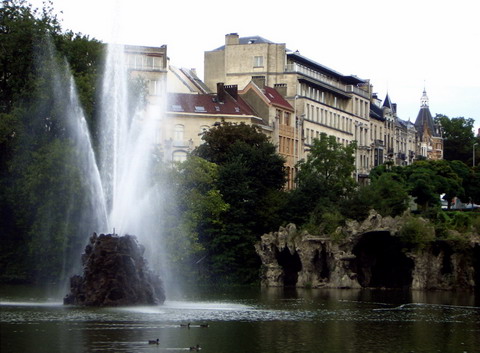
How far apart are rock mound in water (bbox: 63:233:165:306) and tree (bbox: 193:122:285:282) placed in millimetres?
31250

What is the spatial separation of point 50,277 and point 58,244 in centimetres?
501

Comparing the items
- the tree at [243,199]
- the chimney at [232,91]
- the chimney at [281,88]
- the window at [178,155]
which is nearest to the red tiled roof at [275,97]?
the chimney at [281,88]

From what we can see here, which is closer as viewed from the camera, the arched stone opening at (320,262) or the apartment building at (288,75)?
the arched stone opening at (320,262)

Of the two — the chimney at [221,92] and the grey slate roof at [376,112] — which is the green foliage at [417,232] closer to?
the chimney at [221,92]

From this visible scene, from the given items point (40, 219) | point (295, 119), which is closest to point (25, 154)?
point (40, 219)

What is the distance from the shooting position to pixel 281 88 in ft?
Result: 472

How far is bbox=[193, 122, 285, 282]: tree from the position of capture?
327 ft

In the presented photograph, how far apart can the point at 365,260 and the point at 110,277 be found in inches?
1619

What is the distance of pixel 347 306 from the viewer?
72.7 meters

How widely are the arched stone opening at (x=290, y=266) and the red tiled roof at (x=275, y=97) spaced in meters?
34.2

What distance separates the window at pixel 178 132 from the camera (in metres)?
126

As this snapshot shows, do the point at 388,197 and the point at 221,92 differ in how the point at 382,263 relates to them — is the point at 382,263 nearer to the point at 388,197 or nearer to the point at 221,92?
the point at 388,197

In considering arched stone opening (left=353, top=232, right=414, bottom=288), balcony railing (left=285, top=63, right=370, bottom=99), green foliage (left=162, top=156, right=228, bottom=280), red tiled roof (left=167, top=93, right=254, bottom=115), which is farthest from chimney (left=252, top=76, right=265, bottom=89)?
arched stone opening (left=353, top=232, right=414, bottom=288)

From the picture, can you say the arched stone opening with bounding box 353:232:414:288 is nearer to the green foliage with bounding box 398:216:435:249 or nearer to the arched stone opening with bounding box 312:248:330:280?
the arched stone opening with bounding box 312:248:330:280
